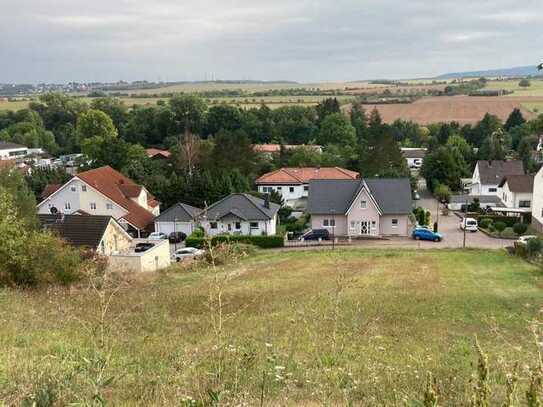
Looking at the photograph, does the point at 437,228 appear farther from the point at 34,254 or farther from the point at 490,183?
the point at 34,254

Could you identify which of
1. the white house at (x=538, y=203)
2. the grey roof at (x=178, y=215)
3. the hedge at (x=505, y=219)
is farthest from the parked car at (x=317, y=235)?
the white house at (x=538, y=203)

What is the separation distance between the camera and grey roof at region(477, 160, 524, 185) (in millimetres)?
53656

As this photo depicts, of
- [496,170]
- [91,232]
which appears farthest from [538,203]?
[91,232]

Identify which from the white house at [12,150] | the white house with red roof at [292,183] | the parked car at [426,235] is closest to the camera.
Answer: the parked car at [426,235]

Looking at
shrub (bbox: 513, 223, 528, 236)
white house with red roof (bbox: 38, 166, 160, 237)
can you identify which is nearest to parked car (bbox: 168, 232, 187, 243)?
white house with red roof (bbox: 38, 166, 160, 237)

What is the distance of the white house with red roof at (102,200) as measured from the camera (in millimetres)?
40969

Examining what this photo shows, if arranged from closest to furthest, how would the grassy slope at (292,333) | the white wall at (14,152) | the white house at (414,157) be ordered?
the grassy slope at (292,333)
the white house at (414,157)
the white wall at (14,152)

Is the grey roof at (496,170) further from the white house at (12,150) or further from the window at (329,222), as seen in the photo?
the white house at (12,150)

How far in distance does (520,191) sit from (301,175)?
2056cm

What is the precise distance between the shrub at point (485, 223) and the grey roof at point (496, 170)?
13.7 metres

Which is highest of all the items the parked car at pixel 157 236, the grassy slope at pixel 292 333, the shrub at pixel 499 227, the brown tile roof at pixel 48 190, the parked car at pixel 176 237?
the grassy slope at pixel 292 333

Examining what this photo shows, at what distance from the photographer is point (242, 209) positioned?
39281mm

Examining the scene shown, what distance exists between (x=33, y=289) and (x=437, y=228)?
3144 cm

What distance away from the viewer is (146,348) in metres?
7.88
